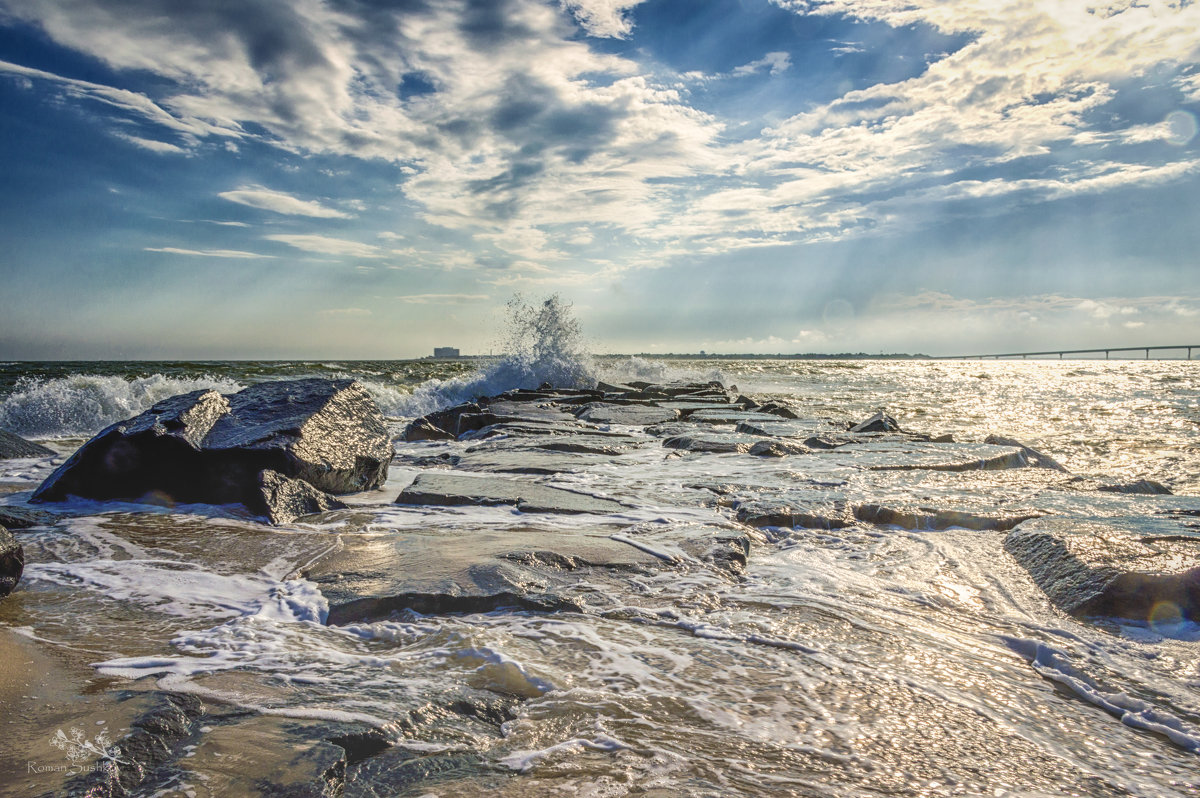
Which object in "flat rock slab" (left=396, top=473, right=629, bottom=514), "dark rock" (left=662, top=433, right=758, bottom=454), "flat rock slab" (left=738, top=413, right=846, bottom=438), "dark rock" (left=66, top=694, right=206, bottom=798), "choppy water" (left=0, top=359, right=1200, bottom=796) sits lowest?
"choppy water" (left=0, top=359, right=1200, bottom=796)

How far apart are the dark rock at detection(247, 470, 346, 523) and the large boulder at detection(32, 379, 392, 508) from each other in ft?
0.16

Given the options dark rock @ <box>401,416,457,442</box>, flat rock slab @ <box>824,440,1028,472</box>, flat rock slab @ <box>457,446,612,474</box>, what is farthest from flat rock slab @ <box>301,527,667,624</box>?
dark rock @ <box>401,416,457,442</box>

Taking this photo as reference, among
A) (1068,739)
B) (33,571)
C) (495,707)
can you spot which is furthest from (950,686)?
(33,571)

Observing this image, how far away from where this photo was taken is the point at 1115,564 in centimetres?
264

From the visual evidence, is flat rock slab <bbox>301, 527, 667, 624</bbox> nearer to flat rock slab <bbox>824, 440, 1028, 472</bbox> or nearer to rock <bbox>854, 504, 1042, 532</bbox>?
rock <bbox>854, 504, 1042, 532</bbox>

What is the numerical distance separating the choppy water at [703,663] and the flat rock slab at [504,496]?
41cm

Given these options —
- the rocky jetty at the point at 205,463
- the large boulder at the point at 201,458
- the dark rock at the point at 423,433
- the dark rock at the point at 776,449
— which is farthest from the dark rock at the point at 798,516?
the dark rock at the point at 423,433

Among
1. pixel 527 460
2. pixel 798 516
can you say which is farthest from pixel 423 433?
pixel 798 516

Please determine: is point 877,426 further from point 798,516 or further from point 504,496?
point 504,496

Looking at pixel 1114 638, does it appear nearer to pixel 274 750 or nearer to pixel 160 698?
pixel 274 750

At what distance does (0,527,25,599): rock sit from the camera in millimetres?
2465

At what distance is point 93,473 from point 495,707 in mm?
3850

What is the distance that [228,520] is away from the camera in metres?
3.81

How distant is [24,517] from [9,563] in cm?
146
